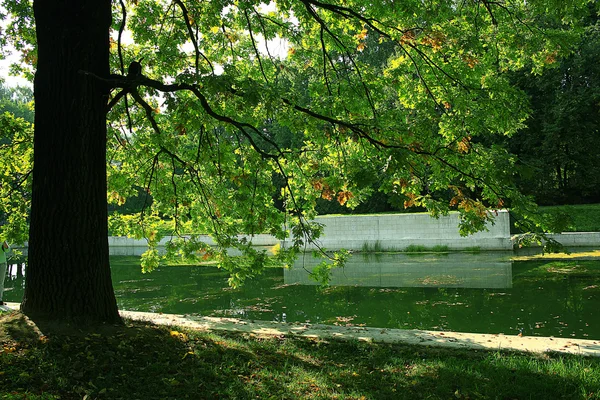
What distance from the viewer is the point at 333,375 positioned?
421 cm

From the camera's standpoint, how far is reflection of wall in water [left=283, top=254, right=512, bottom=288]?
11552 mm

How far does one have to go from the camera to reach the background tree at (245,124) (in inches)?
179

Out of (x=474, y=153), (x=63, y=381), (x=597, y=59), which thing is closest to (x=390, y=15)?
(x=474, y=153)

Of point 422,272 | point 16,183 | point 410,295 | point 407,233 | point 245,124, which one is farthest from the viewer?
point 407,233

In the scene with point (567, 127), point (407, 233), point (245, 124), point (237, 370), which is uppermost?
point (567, 127)

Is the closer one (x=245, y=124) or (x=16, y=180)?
(x=245, y=124)

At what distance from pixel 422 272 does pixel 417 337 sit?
26.3ft

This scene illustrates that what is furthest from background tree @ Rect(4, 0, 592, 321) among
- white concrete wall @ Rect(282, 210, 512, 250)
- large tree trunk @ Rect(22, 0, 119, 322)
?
white concrete wall @ Rect(282, 210, 512, 250)

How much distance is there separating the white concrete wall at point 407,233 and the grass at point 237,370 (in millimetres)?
13741

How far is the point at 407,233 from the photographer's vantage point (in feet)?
65.4

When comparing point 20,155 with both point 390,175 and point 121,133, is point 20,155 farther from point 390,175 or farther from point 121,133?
point 390,175

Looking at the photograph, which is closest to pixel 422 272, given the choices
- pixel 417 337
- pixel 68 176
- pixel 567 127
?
pixel 417 337

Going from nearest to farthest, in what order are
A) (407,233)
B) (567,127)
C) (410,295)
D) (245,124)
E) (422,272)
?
(245,124) < (410,295) < (422,272) < (407,233) < (567,127)

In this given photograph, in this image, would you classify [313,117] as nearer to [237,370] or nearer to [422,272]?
[237,370]
